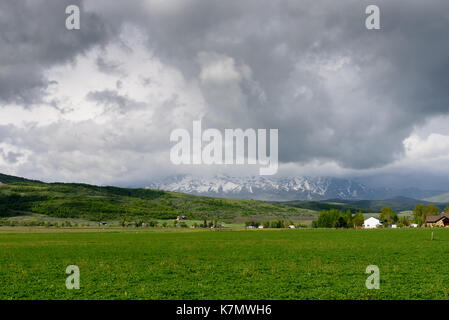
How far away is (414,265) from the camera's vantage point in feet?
127

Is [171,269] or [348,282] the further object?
[171,269]

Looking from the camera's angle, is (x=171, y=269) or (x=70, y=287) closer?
(x=70, y=287)

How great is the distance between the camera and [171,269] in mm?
37812
